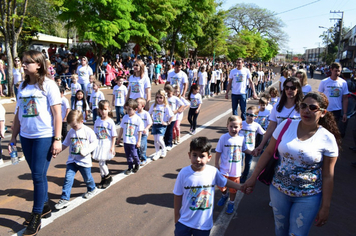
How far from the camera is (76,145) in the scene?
4270 millimetres

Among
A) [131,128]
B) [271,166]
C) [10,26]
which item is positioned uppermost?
[10,26]

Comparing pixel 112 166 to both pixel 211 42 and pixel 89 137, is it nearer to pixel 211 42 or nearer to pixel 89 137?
pixel 89 137

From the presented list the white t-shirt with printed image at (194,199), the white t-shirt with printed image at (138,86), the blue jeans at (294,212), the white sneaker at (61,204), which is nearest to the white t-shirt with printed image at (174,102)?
the white t-shirt with printed image at (138,86)

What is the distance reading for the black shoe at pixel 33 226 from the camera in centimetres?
347

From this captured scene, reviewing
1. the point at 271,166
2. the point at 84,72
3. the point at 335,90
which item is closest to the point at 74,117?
the point at 271,166

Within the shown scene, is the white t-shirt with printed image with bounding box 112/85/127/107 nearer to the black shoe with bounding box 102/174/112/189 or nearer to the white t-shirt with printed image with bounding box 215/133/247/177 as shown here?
the black shoe with bounding box 102/174/112/189

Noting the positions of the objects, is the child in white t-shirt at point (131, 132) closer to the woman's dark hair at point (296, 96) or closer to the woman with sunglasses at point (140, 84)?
the woman with sunglasses at point (140, 84)

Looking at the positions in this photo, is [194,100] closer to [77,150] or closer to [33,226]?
[77,150]

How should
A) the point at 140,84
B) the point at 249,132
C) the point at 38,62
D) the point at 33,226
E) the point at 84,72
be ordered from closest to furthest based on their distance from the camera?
1. the point at 38,62
2. the point at 33,226
3. the point at 249,132
4. the point at 140,84
5. the point at 84,72

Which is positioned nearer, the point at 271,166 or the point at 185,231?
the point at 185,231

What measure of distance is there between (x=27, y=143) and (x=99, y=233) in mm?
1393

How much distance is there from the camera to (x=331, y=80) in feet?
20.8

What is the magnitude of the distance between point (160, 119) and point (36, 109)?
3172mm

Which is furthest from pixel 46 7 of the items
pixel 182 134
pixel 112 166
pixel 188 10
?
pixel 112 166
